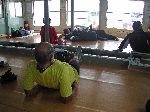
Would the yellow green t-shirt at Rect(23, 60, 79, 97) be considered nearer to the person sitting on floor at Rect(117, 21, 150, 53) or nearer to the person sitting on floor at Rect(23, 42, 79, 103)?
the person sitting on floor at Rect(23, 42, 79, 103)

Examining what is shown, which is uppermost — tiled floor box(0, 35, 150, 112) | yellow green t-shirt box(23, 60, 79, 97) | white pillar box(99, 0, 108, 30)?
white pillar box(99, 0, 108, 30)

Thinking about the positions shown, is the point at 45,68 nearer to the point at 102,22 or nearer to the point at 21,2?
the point at 102,22

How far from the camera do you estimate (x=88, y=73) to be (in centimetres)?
372

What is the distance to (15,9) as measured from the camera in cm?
1270

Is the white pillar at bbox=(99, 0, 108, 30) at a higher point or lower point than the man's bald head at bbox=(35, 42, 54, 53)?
higher

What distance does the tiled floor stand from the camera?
243 cm

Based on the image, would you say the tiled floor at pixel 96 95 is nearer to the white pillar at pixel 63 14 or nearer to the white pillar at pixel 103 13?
the white pillar at pixel 103 13

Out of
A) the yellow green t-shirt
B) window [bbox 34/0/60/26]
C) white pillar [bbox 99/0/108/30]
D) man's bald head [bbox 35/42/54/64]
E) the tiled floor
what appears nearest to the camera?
man's bald head [bbox 35/42/54/64]

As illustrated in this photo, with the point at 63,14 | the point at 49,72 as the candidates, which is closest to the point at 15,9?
the point at 63,14

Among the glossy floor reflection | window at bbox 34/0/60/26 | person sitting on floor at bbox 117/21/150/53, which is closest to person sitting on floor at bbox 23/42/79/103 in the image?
the glossy floor reflection

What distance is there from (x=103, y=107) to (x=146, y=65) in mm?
1714

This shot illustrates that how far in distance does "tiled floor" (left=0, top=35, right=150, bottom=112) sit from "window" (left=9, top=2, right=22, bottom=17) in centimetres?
942

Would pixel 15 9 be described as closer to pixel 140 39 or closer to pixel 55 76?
pixel 140 39

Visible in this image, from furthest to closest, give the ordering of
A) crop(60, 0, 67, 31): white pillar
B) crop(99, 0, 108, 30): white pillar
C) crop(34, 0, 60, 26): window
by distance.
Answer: crop(34, 0, 60, 26): window, crop(60, 0, 67, 31): white pillar, crop(99, 0, 108, 30): white pillar
